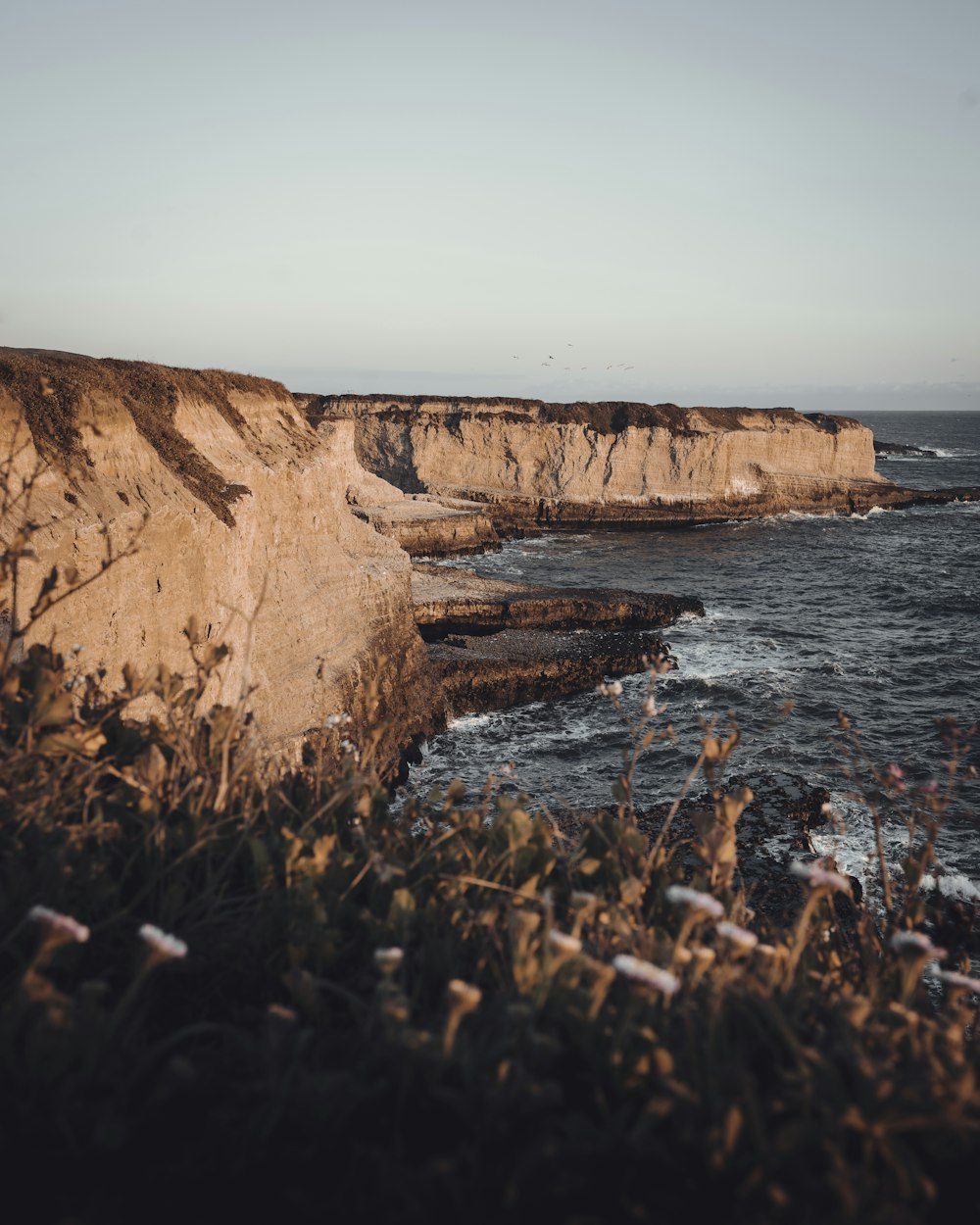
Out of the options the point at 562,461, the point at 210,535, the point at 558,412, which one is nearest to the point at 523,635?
the point at 210,535

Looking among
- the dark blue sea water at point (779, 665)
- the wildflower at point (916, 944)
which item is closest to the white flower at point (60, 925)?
the wildflower at point (916, 944)

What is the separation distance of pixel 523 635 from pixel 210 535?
608 inches

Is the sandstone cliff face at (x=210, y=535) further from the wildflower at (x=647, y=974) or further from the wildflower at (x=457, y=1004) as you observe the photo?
the wildflower at (x=647, y=974)

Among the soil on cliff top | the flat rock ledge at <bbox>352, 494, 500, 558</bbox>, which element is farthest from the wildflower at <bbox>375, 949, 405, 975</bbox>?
the soil on cliff top

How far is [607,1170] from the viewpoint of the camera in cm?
191

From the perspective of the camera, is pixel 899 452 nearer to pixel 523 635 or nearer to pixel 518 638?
pixel 523 635

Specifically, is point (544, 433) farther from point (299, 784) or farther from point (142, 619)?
point (299, 784)

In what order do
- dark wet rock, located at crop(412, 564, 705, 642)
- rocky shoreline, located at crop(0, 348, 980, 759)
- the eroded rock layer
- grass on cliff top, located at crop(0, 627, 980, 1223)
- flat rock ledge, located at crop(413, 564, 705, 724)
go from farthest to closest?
1. the eroded rock layer
2. dark wet rock, located at crop(412, 564, 705, 642)
3. flat rock ledge, located at crop(413, 564, 705, 724)
4. rocky shoreline, located at crop(0, 348, 980, 759)
5. grass on cliff top, located at crop(0, 627, 980, 1223)

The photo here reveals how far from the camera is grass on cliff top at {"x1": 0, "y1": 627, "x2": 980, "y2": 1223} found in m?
1.82

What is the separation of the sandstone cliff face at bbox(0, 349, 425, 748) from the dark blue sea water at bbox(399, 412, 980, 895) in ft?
11.7

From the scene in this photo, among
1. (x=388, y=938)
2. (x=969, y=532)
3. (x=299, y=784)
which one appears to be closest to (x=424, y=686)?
(x=299, y=784)

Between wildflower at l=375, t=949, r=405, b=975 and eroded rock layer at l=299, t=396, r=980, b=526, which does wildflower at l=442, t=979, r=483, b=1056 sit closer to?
wildflower at l=375, t=949, r=405, b=975

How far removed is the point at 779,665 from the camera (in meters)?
26.2

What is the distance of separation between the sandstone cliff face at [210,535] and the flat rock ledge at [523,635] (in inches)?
71.7
